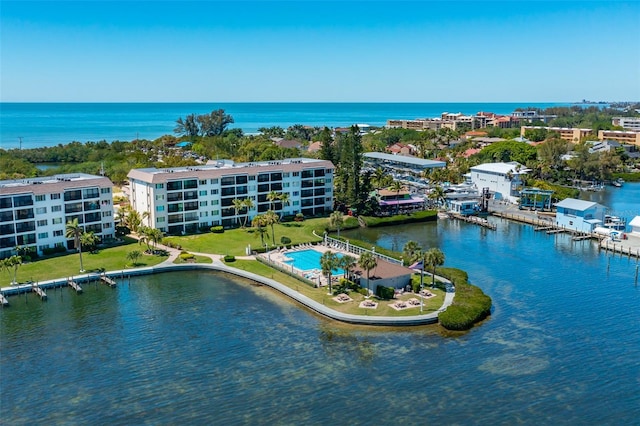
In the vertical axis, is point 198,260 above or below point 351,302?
above

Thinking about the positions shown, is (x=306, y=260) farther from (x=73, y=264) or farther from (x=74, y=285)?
(x=73, y=264)

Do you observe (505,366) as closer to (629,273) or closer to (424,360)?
(424,360)

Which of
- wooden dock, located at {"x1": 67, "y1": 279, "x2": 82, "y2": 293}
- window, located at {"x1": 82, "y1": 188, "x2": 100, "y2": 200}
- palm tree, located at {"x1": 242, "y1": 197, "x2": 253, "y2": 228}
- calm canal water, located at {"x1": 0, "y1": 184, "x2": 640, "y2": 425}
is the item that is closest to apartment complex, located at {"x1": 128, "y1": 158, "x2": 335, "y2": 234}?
palm tree, located at {"x1": 242, "y1": 197, "x2": 253, "y2": 228}

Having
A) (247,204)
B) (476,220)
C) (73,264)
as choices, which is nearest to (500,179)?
(476,220)

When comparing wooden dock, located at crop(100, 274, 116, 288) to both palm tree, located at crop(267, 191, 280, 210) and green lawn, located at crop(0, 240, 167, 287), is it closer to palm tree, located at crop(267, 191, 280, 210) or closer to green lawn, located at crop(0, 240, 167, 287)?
green lawn, located at crop(0, 240, 167, 287)

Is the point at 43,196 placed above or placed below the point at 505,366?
above

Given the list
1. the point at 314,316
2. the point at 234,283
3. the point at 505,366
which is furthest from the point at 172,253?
the point at 505,366
